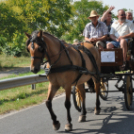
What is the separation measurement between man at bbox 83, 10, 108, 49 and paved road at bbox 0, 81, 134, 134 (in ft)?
6.00

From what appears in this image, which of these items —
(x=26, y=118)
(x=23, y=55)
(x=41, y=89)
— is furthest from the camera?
(x=23, y=55)

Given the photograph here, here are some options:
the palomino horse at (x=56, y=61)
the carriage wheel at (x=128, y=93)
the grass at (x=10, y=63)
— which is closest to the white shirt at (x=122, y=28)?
the carriage wheel at (x=128, y=93)

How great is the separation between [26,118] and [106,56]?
2663 mm

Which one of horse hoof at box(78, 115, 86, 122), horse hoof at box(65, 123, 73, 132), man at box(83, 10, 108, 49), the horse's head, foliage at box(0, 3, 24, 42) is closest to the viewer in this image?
the horse's head

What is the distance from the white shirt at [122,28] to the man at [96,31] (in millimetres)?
423

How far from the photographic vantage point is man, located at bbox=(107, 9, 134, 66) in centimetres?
779

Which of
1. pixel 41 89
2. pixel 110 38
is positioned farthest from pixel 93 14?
pixel 41 89

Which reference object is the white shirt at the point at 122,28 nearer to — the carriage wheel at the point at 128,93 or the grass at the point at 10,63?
the carriage wheel at the point at 128,93

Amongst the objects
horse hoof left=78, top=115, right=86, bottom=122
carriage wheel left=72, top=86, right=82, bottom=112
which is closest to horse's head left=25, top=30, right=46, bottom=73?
horse hoof left=78, top=115, right=86, bottom=122

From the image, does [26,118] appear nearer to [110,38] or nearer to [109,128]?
[109,128]

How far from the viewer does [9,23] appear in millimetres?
20719

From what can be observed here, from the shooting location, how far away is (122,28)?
26.1ft

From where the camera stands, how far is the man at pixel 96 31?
7.67m

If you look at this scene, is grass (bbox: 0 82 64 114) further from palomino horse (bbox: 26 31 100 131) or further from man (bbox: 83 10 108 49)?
man (bbox: 83 10 108 49)
